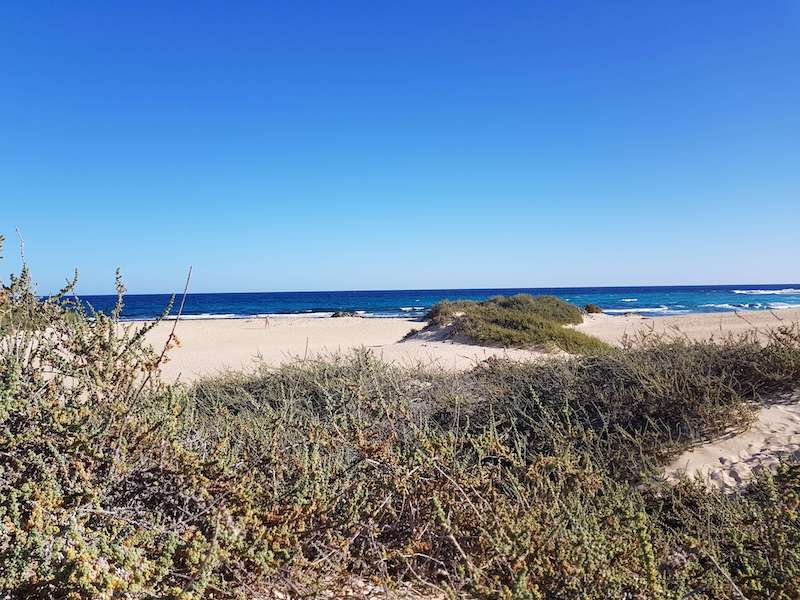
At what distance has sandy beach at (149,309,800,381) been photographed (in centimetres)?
1133

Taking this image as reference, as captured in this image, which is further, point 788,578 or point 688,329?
point 688,329

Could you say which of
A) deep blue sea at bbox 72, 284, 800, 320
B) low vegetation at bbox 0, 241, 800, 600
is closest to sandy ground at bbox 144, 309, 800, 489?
low vegetation at bbox 0, 241, 800, 600

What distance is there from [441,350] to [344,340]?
251 inches

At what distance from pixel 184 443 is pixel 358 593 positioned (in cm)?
117

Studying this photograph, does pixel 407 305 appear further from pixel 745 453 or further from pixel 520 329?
pixel 745 453

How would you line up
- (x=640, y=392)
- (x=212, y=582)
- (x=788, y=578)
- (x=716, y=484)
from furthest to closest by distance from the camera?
(x=640, y=392)
(x=716, y=484)
(x=788, y=578)
(x=212, y=582)

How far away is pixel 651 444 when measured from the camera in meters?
4.17

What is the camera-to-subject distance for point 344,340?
1792cm

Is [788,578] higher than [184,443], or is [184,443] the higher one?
[184,443]

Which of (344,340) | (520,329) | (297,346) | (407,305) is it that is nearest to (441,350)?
(520,329)

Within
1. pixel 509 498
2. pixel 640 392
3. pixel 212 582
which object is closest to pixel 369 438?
pixel 509 498

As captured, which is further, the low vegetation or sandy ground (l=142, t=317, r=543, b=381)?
sandy ground (l=142, t=317, r=543, b=381)

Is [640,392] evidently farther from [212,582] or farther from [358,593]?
[212,582]

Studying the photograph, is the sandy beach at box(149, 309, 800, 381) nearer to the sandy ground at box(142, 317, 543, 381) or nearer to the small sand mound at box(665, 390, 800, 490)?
the sandy ground at box(142, 317, 543, 381)
